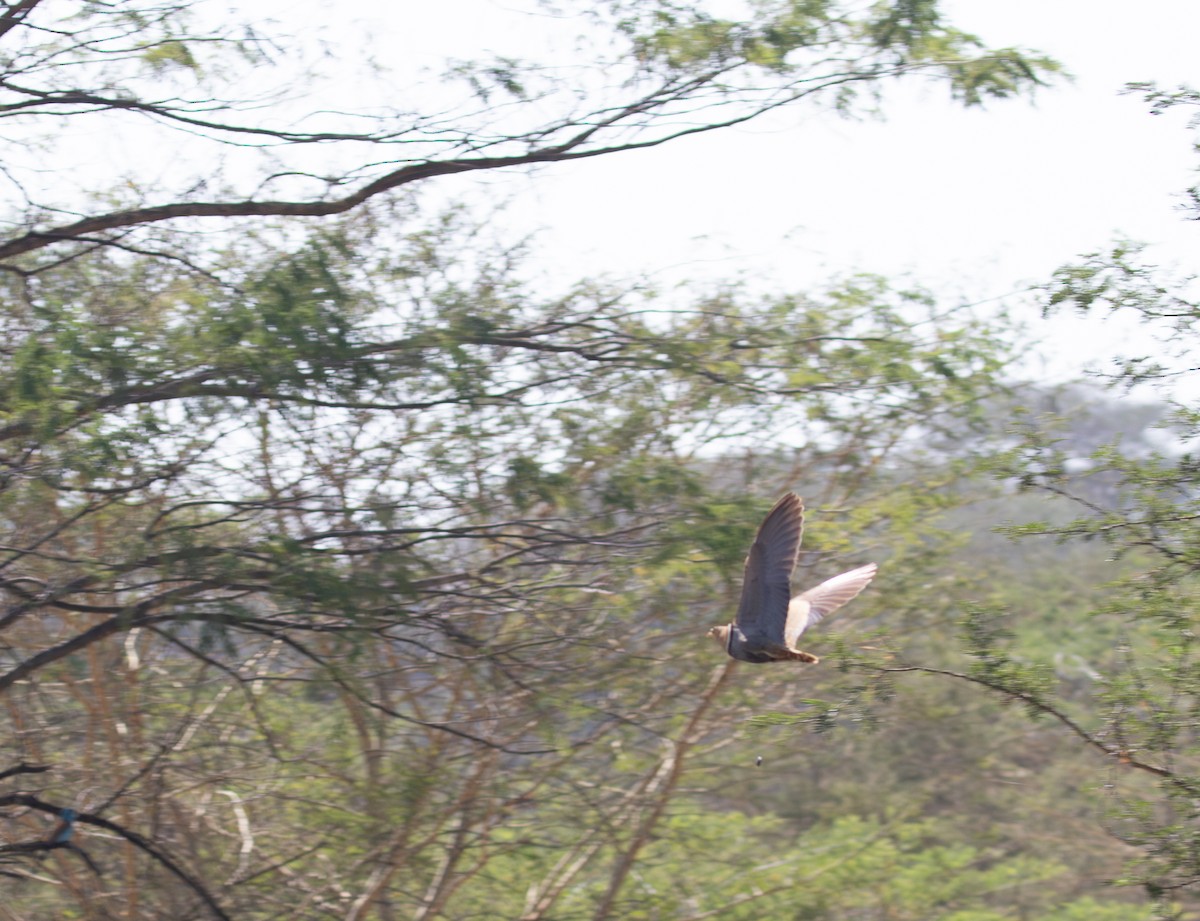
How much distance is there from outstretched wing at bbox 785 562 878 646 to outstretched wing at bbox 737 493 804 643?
2.7 inches

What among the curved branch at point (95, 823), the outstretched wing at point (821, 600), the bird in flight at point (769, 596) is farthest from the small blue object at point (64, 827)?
the outstretched wing at point (821, 600)

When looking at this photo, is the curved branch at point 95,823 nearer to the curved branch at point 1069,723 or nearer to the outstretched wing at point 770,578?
the outstretched wing at point 770,578

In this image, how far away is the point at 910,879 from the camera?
394 inches

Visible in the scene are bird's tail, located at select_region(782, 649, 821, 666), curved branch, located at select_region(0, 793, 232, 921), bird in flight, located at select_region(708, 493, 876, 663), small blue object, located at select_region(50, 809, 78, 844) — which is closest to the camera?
bird's tail, located at select_region(782, 649, 821, 666)

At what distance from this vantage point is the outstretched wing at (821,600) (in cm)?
399

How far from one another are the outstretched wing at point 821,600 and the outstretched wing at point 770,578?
0.07 meters

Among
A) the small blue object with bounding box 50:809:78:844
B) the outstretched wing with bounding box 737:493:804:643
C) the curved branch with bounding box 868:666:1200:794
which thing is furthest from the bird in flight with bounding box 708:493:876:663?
the small blue object with bounding box 50:809:78:844

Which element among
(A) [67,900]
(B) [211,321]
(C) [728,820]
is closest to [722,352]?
(B) [211,321]

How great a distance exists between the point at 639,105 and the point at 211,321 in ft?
7.57

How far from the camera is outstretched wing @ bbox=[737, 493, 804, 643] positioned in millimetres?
3818

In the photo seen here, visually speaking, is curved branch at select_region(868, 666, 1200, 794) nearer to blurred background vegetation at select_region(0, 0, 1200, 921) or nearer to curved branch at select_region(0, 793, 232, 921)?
blurred background vegetation at select_region(0, 0, 1200, 921)

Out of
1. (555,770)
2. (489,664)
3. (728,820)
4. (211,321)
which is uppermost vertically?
(211,321)

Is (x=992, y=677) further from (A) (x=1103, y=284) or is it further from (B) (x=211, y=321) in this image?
(B) (x=211, y=321)

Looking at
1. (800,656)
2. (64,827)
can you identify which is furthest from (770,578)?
(64,827)
